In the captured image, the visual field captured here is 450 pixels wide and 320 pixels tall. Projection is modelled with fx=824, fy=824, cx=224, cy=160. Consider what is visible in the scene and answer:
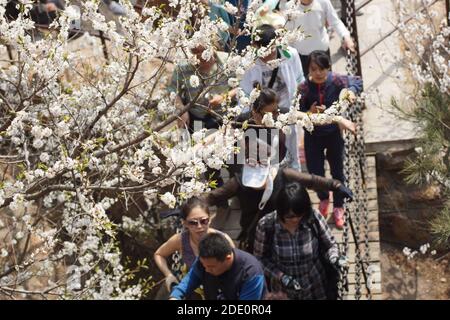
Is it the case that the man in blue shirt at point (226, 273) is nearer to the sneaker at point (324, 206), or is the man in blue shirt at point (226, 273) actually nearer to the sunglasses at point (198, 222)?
the sunglasses at point (198, 222)

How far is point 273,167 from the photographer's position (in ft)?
20.3

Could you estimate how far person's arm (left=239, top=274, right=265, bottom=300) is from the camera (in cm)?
501

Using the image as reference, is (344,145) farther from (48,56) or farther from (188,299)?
(48,56)

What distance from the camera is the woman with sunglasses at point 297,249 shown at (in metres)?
5.48

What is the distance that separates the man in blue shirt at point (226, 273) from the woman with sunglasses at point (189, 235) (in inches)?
13.8

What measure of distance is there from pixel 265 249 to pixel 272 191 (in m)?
0.55

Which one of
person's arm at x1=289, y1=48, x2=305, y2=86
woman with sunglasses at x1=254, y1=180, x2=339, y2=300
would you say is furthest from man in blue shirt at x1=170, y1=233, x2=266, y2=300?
person's arm at x1=289, y1=48, x2=305, y2=86

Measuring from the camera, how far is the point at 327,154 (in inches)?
275

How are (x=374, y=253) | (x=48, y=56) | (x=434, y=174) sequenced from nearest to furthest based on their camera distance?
(x=48, y=56) → (x=374, y=253) → (x=434, y=174)

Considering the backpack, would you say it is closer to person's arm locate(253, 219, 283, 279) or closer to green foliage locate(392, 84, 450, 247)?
person's arm locate(253, 219, 283, 279)

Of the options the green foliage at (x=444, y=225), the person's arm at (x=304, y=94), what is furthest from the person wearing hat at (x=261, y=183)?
the green foliage at (x=444, y=225)

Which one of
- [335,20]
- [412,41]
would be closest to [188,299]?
[335,20]

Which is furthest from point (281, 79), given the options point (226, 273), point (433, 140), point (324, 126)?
point (226, 273)

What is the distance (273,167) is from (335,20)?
1839mm
